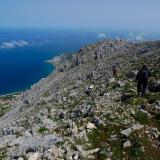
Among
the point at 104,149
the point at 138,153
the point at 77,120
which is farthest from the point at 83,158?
the point at 77,120

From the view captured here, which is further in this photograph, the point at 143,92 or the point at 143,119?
the point at 143,92

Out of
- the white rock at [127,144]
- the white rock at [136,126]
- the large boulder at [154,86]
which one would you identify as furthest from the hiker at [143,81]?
the white rock at [127,144]

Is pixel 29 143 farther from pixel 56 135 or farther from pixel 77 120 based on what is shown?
pixel 77 120

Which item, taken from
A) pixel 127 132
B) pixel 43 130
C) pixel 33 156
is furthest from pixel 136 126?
pixel 33 156

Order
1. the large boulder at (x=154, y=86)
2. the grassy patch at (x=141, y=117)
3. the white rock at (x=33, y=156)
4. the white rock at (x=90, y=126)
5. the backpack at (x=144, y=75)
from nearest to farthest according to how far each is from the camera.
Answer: the white rock at (x=33, y=156)
the white rock at (x=90, y=126)
the grassy patch at (x=141, y=117)
the backpack at (x=144, y=75)
the large boulder at (x=154, y=86)

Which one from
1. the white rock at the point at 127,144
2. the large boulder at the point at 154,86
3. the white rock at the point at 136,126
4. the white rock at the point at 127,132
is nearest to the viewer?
the white rock at the point at 127,144

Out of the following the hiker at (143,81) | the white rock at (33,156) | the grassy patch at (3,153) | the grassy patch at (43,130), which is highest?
the hiker at (143,81)

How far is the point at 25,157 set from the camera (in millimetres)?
23406

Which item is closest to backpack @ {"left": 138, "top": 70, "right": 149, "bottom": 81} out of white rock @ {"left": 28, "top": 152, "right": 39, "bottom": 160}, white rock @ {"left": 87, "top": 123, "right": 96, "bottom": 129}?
white rock @ {"left": 87, "top": 123, "right": 96, "bottom": 129}

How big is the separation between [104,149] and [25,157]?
4.98 metres

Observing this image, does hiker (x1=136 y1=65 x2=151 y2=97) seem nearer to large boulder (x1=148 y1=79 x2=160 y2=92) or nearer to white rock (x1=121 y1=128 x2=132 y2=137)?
large boulder (x1=148 y1=79 x2=160 y2=92)

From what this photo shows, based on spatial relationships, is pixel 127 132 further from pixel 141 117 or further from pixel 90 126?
pixel 90 126

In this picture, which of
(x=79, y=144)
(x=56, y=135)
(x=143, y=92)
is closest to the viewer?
(x=79, y=144)

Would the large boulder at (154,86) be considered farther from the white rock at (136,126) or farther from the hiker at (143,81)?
the white rock at (136,126)
